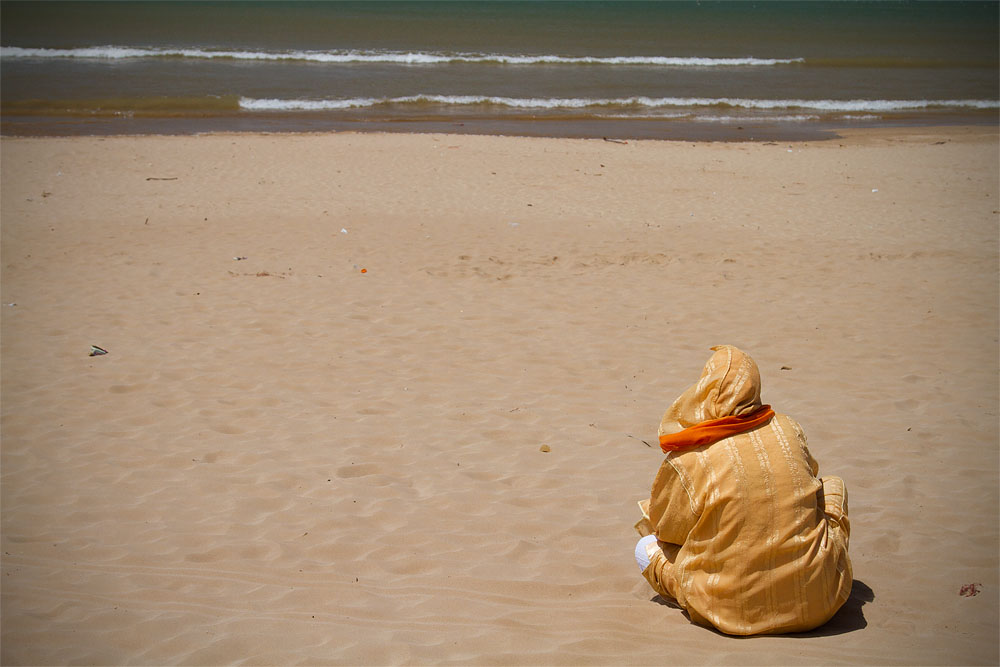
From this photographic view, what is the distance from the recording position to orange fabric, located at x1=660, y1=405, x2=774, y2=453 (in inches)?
117

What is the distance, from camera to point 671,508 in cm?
312

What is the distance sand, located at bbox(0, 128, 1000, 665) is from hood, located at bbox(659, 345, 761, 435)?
847 mm

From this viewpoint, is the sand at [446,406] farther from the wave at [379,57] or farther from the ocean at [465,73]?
the wave at [379,57]

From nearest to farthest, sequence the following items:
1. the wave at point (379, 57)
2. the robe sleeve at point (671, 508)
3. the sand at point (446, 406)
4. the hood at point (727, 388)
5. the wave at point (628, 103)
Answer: the hood at point (727, 388), the robe sleeve at point (671, 508), the sand at point (446, 406), the wave at point (628, 103), the wave at point (379, 57)

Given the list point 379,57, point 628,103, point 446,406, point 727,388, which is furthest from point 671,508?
point 379,57

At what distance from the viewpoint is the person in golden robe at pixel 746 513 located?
2.95m

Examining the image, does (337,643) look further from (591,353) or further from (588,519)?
(591,353)

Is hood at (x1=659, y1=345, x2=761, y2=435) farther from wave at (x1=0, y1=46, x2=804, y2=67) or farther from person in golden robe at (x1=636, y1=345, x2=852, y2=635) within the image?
wave at (x1=0, y1=46, x2=804, y2=67)

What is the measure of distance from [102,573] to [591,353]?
3.94 metres

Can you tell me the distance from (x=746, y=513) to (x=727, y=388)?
17.5 inches

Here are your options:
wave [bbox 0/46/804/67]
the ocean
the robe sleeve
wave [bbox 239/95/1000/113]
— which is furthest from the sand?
wave [bbox 0/46/804/67]

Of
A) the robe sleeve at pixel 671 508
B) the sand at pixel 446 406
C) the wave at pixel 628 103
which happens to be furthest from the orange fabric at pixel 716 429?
the wave at pixel 628 103

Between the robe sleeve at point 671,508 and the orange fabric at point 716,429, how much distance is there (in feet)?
0.41

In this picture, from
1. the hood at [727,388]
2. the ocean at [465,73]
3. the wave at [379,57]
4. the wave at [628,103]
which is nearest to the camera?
the hood at [727,388]
